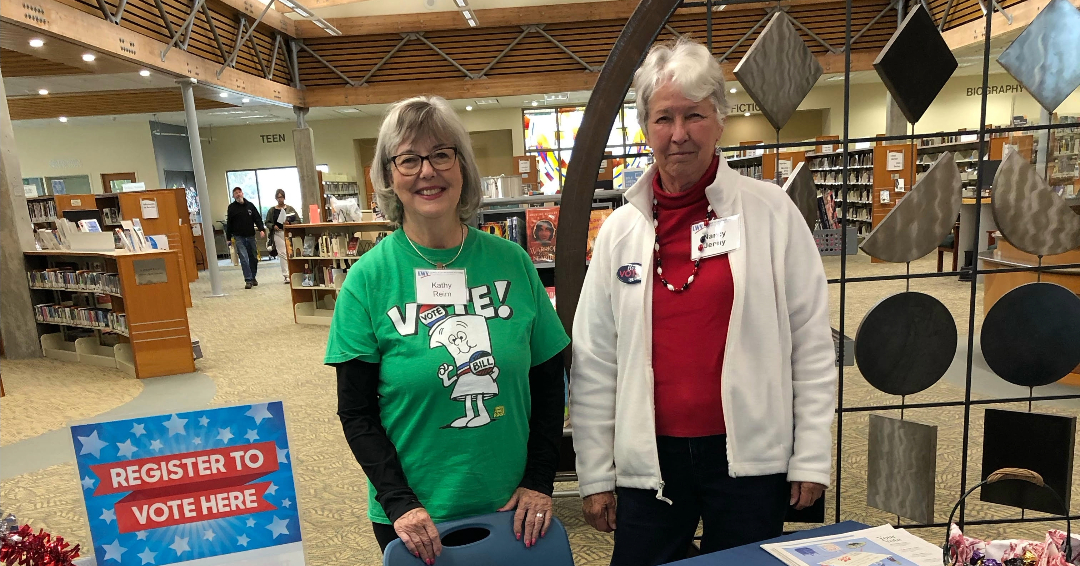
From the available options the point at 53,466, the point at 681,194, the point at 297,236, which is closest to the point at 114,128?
the point at 297,236

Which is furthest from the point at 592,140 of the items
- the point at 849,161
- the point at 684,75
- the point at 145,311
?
the point at 849,161

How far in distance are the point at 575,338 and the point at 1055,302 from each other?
1.41 m

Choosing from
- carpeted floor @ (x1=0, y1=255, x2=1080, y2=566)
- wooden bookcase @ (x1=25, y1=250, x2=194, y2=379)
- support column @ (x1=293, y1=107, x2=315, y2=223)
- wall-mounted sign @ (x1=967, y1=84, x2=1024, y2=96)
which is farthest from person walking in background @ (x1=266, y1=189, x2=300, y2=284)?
wall-mounted sign @ (x1=967, y1=84, x2=1024, y2=96)

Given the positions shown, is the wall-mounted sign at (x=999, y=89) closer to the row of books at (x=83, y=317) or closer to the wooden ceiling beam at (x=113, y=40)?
the wooden ceiling beam at (x=113, y=40)

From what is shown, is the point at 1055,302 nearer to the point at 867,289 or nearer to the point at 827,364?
the point at 827,364

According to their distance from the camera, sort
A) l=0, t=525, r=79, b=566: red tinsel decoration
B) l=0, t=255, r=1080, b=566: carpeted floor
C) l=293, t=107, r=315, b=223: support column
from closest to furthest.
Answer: l=0, t=525, r=79, b=566: red tinsel decoration < l=0, t=255, r=1080, b=566: carpeted floor < l=293, t=107, r=315, b=223: support column

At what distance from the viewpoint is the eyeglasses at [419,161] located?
124 cm

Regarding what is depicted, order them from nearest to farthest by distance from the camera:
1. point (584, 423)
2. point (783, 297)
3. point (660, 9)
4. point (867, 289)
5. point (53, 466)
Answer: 1. point (783, 297)
2. point (584, 423)
3. point (660, 9)
4. point (53, 466)
5. point (867, 289)

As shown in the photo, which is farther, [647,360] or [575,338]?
[575,338]

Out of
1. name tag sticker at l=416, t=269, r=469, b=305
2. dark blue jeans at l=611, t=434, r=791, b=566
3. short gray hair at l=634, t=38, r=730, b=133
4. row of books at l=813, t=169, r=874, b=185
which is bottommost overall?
dark blue jeans at l=611, t=434, r=791, b=566

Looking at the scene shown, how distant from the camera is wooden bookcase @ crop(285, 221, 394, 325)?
7.70 meters

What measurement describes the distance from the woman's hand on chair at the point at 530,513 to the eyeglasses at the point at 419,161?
0.71 metres

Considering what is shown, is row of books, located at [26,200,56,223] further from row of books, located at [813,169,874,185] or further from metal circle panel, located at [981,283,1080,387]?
row of books, located at [813,169,874,185]

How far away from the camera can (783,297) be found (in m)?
1.29
